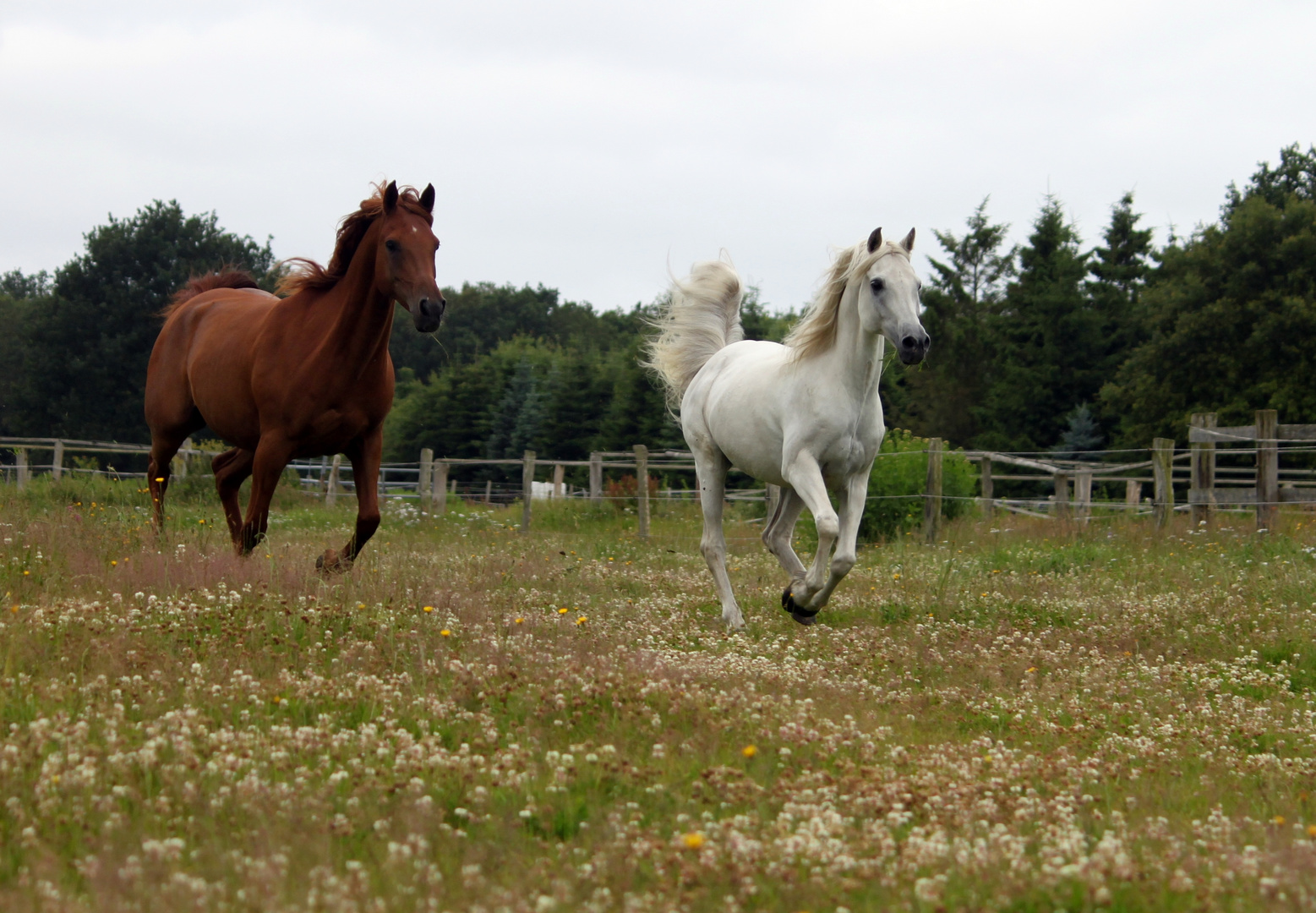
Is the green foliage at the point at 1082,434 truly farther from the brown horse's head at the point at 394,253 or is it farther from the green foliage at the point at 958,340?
the brown horse's head at the point at 394,253

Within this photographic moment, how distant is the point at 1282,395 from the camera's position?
117ft

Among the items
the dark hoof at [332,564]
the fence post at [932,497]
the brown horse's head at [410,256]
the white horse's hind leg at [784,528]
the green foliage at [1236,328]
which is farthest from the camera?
the green foliage at [1236,328]

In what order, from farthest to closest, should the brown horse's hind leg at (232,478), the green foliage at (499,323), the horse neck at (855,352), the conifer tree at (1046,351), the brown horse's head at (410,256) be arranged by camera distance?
the green foliage at (499,323)
the conifer tree at (1046,351)
the brown horse's hind leg at (232,478)
the horse neck at (855,352)
the brown horse's head at (410,256)

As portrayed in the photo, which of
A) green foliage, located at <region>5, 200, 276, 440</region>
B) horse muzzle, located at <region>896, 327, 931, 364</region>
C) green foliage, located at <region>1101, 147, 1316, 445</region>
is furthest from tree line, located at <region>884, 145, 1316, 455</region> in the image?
green foliage, located at <region>5, 200, 276, 440</region>

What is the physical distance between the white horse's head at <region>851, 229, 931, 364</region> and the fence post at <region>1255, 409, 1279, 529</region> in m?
8.39

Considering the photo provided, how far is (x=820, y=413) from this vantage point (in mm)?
7445

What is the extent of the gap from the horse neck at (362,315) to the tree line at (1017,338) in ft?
104

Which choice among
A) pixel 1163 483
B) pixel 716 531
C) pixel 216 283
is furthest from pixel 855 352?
pixel 1163 483

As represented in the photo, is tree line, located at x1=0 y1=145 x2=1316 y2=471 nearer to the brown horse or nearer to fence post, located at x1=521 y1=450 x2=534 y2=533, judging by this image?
fence post, located at x1=521 y1=450 x2=534 y2=533

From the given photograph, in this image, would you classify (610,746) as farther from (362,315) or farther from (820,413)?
(362,315)

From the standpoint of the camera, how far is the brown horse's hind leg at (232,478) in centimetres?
884

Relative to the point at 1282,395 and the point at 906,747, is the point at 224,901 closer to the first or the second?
the point at 906,747

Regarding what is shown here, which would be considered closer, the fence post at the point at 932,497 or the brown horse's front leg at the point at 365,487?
the brown horse's front leg at the point at 365,487

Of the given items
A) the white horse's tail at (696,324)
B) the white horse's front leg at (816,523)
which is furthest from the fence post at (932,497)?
the white horse's front leg at (816,523)
